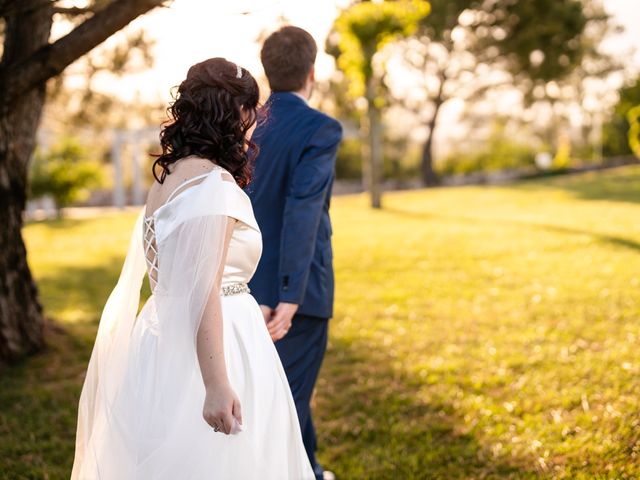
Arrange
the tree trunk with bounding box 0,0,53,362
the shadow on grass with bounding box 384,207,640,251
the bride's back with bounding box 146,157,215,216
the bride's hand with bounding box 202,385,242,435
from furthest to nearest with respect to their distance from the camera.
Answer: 1. the shadow on grass with bounding box 384,207,640,251
2. the tree trunk with bounding box 0,0,53,362
3. the bride's back with bounding box 146,157,215,216
4. the bride's hand with bounding box 202,385,242,435

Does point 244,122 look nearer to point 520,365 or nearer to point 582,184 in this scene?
point 520,365

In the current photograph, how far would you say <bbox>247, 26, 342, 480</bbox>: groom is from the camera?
2977 millimetres

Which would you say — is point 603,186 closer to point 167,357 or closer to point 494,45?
point 494,45

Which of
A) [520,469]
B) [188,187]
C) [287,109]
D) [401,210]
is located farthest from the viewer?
[401,210]

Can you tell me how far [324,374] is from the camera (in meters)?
5.55

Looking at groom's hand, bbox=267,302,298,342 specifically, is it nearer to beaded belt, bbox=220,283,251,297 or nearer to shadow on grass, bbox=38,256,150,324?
beaded belt, bbox=220,283,251,297

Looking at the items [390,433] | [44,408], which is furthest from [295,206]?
[44,408]

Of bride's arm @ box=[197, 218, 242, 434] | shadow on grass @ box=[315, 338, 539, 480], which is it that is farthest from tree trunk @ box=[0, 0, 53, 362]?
bride's arm @ box=[197, 218, 242, 434]

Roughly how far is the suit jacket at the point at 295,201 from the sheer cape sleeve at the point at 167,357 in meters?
0.71

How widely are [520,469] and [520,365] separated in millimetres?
1759

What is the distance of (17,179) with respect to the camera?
5.37 metres

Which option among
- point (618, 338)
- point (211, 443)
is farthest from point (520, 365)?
point (211, 443)

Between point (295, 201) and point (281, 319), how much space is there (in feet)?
1.56

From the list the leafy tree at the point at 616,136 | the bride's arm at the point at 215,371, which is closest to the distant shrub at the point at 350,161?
the leafy tree at the point at 616,136
